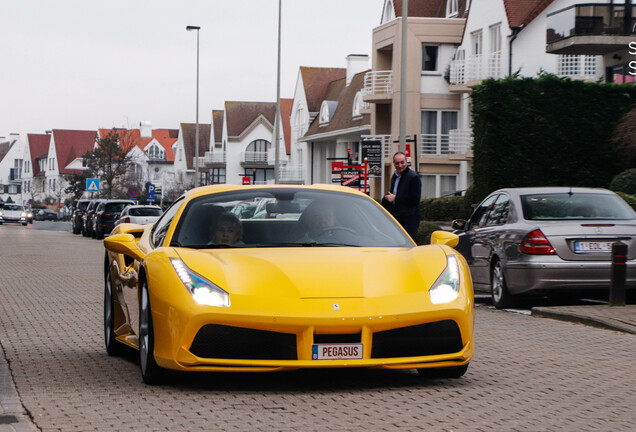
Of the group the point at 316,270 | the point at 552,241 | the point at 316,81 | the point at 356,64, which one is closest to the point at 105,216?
the point at 356,64

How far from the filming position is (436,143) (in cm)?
5516

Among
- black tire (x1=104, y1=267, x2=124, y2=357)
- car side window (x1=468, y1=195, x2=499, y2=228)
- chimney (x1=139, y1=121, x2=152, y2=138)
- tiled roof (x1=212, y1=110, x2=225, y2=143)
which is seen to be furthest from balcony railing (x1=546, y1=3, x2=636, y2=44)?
chimney (x1=139, y1=121, x2=152, y2=138)

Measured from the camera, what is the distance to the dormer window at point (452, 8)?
57.0 meters

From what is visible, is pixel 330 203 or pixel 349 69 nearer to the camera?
pixel 330 203

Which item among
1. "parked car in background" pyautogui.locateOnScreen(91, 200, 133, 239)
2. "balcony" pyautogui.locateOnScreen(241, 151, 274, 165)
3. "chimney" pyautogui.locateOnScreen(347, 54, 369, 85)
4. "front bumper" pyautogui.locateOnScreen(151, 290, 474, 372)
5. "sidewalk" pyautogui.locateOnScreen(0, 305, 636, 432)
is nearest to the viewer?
"sidewalk" pyautogui.locateOnScreen(0, 305, 636, 432)

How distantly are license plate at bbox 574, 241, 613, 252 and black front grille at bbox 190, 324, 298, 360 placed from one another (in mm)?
7614

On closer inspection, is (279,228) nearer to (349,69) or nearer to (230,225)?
(230,225)

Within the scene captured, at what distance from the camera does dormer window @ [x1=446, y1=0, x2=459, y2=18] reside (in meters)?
57.0

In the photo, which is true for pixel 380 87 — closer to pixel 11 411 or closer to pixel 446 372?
pixel 446 372

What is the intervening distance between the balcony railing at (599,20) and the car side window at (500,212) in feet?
81.0

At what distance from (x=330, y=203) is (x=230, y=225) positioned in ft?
2.54

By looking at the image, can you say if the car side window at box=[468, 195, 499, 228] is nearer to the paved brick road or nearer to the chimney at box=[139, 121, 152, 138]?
the paved brick road

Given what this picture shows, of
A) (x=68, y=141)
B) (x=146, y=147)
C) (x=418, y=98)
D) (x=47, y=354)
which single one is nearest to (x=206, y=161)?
(x=146, y=147)

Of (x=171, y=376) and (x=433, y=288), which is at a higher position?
(x=433, y=288)
